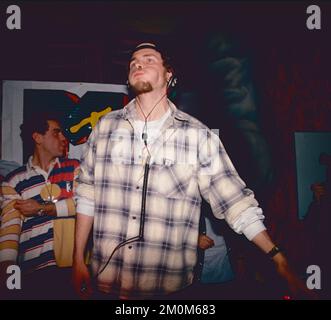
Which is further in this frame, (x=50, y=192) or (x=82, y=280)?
(x=50, y=192)

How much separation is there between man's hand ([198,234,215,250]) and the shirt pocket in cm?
28

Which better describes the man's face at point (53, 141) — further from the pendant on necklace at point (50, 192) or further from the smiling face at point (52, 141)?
the pendant on necklace at point (50, 192)

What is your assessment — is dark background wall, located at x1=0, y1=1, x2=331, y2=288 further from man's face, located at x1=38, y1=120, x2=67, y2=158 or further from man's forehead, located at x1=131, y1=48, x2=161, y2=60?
man's face, located at x1=38, y1=120, x2=67, y2=158

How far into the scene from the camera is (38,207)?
1.60m

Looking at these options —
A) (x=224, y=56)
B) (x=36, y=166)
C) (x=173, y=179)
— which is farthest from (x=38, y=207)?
(x=224, y=56)

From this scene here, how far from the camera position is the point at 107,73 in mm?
1696

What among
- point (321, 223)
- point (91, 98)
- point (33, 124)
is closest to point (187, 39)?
point (91, 98)

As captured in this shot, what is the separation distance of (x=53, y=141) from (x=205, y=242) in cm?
91

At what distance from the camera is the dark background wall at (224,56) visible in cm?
167

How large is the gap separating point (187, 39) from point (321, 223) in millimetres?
1197

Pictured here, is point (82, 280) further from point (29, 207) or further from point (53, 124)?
point (53, 124)

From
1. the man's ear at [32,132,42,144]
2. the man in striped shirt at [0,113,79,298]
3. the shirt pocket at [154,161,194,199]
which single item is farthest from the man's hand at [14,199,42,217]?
the shirt pocket at [154,161,194,199]

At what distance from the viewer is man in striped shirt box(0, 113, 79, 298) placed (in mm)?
1574
